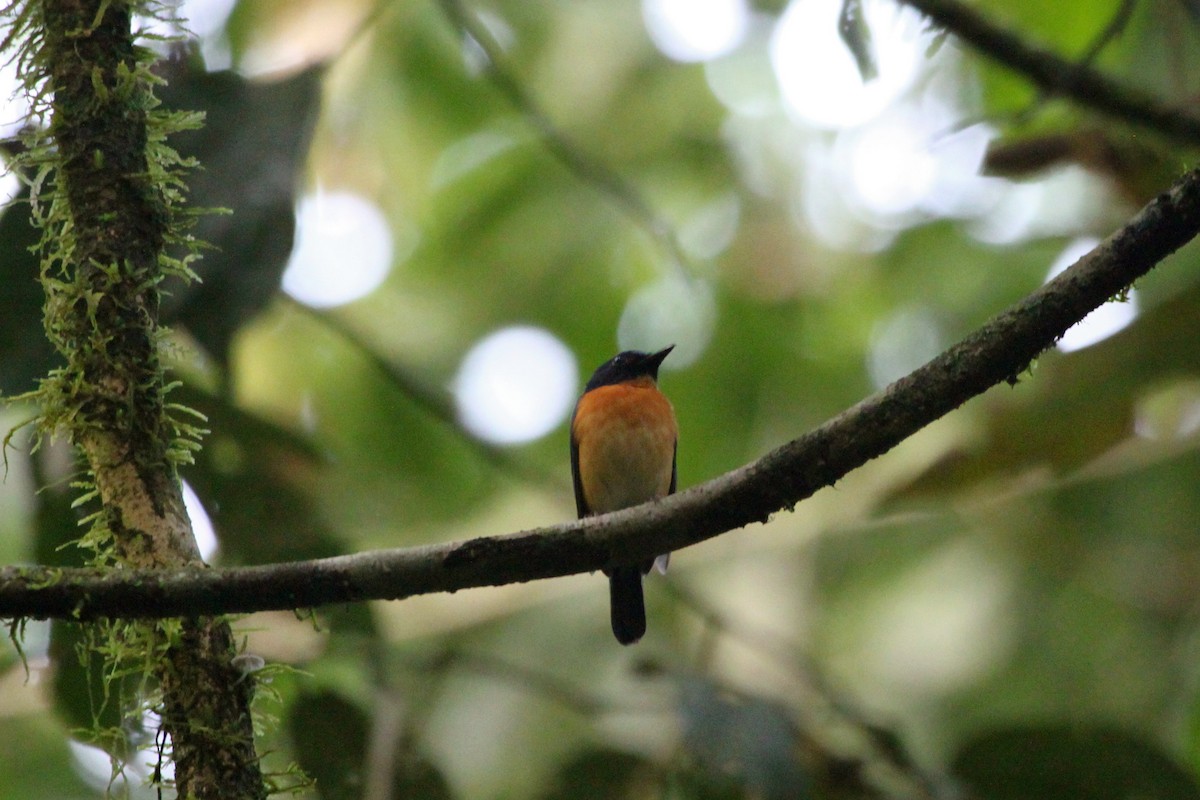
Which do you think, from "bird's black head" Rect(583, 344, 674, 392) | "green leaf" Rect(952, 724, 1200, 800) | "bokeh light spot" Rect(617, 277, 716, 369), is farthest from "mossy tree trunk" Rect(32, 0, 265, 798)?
"bokeh light spot" Rect(617, 277, 716, 369)

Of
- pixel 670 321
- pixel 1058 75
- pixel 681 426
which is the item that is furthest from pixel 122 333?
pixel 670 321

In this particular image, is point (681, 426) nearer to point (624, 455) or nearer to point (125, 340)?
point (624, 455)

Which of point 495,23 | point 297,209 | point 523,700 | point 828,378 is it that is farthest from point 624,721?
point 495,23

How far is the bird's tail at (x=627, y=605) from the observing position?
5117 millimetres

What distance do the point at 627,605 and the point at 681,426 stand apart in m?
2.62

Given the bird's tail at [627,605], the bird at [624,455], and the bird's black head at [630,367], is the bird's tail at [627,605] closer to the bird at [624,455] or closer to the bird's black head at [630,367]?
the bird at [624,455]

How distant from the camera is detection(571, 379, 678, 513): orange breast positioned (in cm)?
540

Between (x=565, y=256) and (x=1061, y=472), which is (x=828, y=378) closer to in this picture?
(x=565, y=256)

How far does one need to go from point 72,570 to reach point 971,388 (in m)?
1.62

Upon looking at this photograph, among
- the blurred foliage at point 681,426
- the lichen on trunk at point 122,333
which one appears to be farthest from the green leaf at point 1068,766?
the lichen on trunk at point 122,333

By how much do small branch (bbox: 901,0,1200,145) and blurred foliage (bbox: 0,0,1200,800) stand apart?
17 cm

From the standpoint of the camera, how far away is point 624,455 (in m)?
5.40

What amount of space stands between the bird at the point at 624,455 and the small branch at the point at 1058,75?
1.83 m

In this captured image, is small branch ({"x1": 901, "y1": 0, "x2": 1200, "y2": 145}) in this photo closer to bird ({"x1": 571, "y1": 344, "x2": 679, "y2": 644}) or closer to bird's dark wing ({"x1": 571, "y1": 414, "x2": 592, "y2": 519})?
bird ({"x1": 571, "y1": 344, "x2": 679, "y2": 644})
